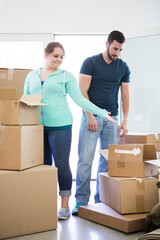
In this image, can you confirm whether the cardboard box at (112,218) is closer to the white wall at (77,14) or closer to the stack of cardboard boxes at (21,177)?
the stack of cardboard boxes at (21,177)

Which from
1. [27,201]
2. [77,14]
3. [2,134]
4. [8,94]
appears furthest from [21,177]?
[77,14]

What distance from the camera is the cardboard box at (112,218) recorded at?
2016 millimetres

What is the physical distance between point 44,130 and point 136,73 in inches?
54.1

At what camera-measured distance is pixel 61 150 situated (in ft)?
7.48

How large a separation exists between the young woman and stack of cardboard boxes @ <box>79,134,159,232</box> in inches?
11.9

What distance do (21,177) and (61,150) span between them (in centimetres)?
41

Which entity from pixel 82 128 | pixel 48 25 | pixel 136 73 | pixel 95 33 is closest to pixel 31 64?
pixel 48 25

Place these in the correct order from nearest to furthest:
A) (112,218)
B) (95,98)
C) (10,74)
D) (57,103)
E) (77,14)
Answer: (112,218) < (57,103) < (10,74) < (95,98) < (77,14)

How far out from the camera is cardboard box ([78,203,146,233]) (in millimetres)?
2016

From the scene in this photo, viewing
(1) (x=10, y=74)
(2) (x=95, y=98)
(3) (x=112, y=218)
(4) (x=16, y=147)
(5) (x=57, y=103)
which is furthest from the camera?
(2) (x=95, y=98)

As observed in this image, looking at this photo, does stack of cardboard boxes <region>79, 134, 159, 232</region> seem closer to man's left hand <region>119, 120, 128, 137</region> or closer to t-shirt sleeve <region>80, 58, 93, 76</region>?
man's left hand <region>119, 120, 128, 137</region>

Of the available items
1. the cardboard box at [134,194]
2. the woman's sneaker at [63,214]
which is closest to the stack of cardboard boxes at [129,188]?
the cardboard box at [134,194]

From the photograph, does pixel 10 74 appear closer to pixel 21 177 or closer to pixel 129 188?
pixel 21 177

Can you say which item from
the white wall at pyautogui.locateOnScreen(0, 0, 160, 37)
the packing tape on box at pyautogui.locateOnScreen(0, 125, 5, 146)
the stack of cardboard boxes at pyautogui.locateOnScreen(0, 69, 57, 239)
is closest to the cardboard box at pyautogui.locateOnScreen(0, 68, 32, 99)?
the stack of cardboard boxes at pyautogui.locateOnScreen(0, 69, 57, 239)
